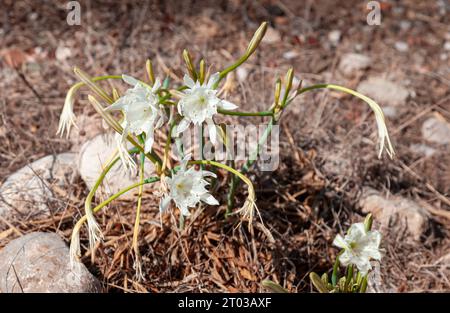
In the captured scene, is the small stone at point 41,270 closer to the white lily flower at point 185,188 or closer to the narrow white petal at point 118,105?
the white lily flower at point 185,188

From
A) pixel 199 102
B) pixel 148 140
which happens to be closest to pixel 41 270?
pixel 148 140

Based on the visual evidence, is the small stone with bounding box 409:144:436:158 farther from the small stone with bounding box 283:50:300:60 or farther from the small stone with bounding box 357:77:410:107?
the small stone with bounding box 283:50:300:60

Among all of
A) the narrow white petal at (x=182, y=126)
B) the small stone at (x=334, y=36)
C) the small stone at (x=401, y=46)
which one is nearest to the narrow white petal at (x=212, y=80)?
the narrow white petal at (x=182, y=126)

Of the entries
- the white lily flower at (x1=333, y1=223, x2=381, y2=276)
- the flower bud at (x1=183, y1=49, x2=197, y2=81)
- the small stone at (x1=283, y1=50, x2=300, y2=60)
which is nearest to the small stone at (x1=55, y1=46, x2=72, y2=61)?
the small stone at (x1=283, y1=50, x2=300, y2=60)

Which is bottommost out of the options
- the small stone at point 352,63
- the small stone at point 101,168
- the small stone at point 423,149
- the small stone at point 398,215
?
the small stone at point 398,215
